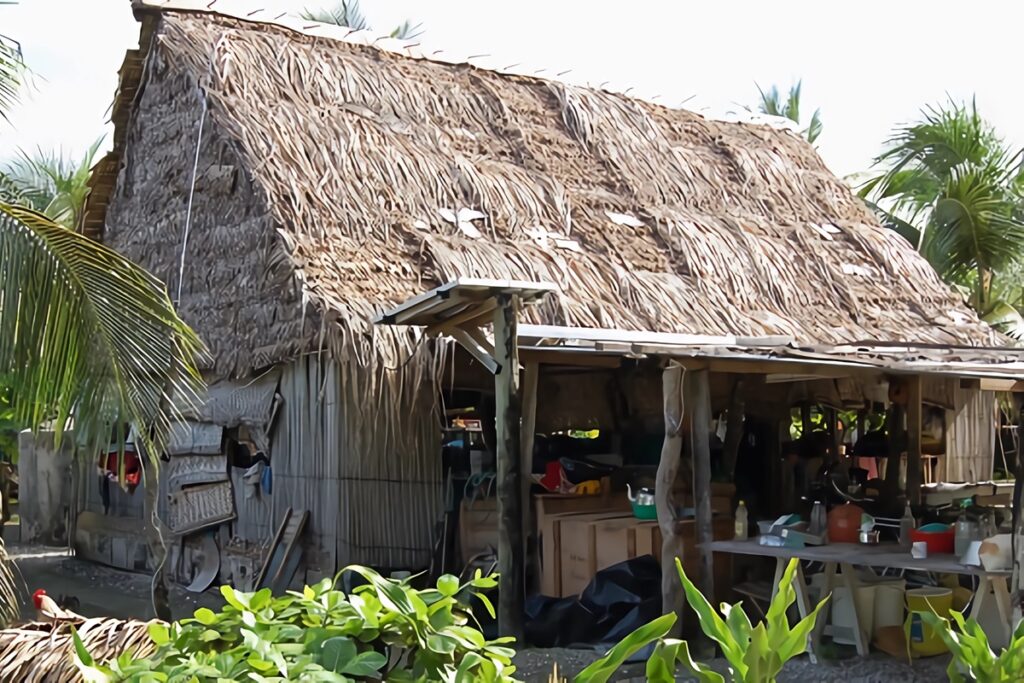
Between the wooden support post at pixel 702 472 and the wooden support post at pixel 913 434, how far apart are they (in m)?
3.36

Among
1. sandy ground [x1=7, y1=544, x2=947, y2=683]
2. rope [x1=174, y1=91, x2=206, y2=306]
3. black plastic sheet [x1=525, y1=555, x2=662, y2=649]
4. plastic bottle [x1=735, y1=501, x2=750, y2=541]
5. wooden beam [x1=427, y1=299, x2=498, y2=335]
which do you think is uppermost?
rope [x1=174, y1=91, x2=206, y2=306]

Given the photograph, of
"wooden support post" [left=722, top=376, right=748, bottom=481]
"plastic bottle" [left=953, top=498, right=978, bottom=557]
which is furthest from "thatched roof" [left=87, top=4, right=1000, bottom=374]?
"plastic bottle" [left=953, top=498, right=978, bottom=557]

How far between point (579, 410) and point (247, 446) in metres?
3.05

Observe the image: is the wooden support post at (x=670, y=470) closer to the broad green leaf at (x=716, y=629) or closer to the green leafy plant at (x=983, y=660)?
the green leafy plant at (x=983, y=660)

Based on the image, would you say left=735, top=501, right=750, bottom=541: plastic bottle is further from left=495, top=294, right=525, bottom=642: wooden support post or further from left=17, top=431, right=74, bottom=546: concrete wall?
left=17, top=431, right=74, bottom=546: concrete wall

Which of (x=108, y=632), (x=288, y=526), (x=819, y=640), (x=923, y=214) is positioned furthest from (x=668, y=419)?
(x=923, y=214)

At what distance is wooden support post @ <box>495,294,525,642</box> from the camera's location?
7.68 meters

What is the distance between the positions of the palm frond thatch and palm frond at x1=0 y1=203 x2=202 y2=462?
10.3ft

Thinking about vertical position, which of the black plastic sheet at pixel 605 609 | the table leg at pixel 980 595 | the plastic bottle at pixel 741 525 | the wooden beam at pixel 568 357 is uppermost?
the wooden beam at pixel 568 357

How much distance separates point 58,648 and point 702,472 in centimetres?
587

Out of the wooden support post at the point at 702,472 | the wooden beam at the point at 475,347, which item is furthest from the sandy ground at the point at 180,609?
the wooden beam at the point at 475,347

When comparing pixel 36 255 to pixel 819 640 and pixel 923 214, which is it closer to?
pixel 819 640

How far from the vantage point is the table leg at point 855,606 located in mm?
7242

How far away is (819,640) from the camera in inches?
288
